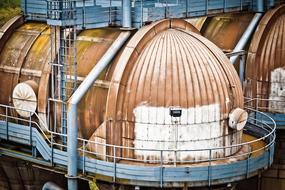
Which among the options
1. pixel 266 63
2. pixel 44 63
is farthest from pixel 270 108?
pixel 44 63

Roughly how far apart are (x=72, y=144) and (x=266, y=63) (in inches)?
502

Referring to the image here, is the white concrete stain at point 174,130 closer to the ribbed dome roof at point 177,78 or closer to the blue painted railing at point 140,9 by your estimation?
the ribbed dome roof at point 177,78

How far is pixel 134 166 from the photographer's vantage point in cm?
2686

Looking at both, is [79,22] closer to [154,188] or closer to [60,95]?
[60,95]

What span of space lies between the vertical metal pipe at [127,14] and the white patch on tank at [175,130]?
3.91m

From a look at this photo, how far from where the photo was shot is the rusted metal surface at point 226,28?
36562 millimetres

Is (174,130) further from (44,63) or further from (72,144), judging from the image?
(44,63)

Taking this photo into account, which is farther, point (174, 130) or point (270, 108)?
point (270, 108)

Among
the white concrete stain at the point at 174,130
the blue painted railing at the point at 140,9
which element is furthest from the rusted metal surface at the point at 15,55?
the white concrete stain at the point at 174,130

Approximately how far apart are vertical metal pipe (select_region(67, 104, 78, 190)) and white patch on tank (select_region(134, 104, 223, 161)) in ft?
8.05

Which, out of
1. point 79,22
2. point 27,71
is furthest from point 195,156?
point 27,71

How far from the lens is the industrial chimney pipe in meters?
27.2

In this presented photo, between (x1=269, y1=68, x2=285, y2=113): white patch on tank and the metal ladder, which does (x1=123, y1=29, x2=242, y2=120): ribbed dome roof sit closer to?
the metal ladder

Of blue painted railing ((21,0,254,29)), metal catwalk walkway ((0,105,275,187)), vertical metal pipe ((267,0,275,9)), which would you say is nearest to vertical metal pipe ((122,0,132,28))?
blue painted railing ((21,0,254,29))
